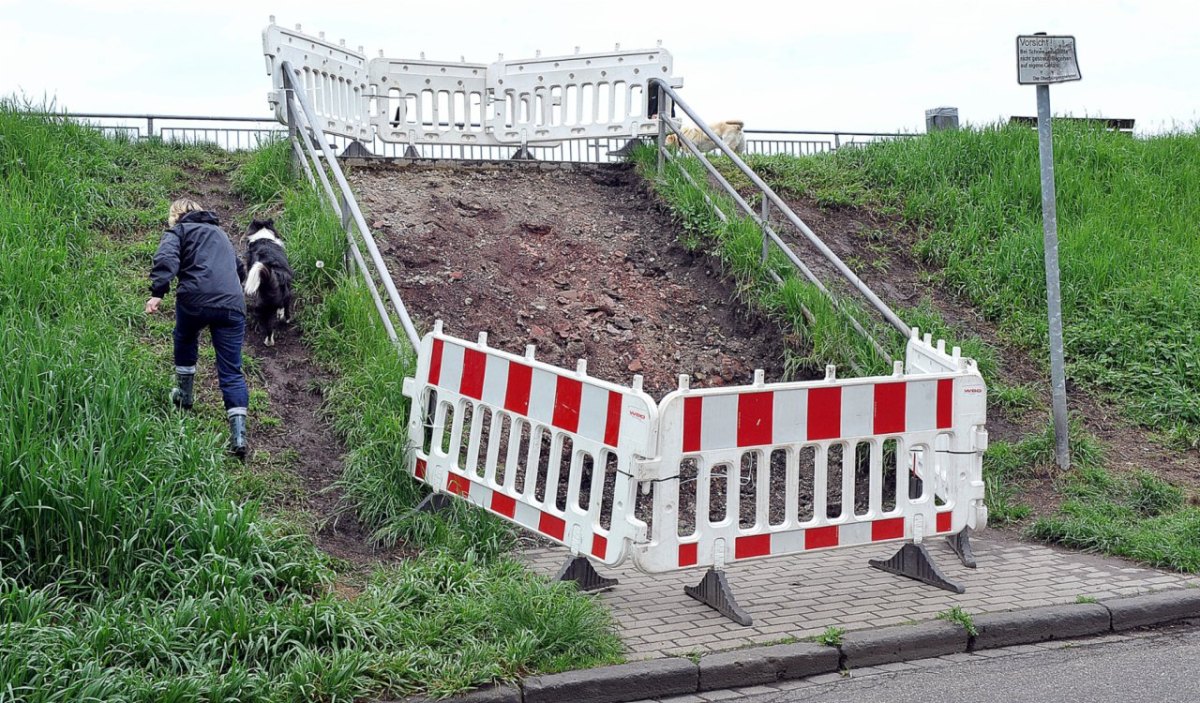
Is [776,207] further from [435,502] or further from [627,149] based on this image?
[435,502]

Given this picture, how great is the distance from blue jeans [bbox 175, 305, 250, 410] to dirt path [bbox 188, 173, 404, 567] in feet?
1.38

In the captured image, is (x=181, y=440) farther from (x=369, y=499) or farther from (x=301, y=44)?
(x=301, y=44)

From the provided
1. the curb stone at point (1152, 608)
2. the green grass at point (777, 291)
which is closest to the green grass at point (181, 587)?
the curb stone at point (1152, 608)

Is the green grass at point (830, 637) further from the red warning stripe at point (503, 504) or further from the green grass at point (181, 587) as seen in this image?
the red warning stripe at point (503, 504)

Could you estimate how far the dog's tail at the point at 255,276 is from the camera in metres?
9.03

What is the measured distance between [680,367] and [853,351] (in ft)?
4.85

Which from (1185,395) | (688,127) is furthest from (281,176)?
(1185,395)

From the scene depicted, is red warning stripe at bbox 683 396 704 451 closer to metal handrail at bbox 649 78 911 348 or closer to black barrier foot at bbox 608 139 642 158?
metal handrail at bbox 649 78 911 348

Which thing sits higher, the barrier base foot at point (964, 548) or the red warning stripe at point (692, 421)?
the red warning stripe at point (692, 421)

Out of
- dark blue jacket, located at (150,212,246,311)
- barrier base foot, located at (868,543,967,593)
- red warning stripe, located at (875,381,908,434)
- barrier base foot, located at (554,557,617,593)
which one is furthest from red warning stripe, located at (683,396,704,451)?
dark blue jacket, located at (150,212,246,311)

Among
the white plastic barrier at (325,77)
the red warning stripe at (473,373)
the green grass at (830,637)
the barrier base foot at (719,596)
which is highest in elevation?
the white plastic barrier at (325,77)

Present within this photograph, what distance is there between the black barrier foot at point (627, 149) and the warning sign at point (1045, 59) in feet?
20.7

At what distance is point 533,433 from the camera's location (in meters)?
6.50

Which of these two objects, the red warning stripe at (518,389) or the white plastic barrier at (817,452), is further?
the red warning stripe at (518,389)
